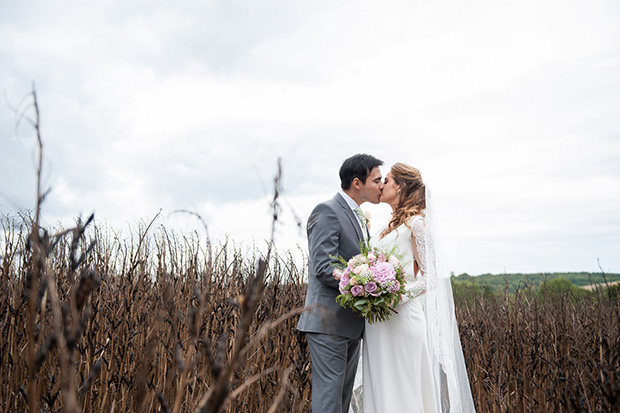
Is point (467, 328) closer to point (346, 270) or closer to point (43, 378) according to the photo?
point (346, 270)

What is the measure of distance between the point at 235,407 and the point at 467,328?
11.4 feet

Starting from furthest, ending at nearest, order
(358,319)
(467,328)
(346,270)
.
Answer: (467,328)
(358,319)
(346,270)

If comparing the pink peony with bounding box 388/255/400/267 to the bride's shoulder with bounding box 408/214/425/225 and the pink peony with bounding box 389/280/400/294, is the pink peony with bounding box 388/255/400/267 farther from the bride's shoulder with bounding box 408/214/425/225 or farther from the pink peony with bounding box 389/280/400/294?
the bride's shoulder with bounding box 408/214/425/225

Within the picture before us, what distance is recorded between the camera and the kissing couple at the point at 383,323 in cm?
314

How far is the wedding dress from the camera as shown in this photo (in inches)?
127

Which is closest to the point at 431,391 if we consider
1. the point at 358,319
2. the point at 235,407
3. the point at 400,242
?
the point at 358,319

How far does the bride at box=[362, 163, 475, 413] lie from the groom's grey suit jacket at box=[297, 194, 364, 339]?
244 mm

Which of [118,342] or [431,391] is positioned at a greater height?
[118,342]

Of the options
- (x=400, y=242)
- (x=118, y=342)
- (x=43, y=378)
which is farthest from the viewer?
(x=400, y=242)

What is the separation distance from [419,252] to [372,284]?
70 centimetres

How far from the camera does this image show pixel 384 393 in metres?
3.21

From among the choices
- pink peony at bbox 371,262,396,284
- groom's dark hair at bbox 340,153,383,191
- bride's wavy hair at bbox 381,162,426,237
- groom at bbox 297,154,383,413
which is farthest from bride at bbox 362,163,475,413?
pink peony at bbox 371,262,396,284

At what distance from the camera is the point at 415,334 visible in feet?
10.7

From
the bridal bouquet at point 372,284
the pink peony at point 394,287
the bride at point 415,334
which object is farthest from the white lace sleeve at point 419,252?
the pink peony at point 394,287
